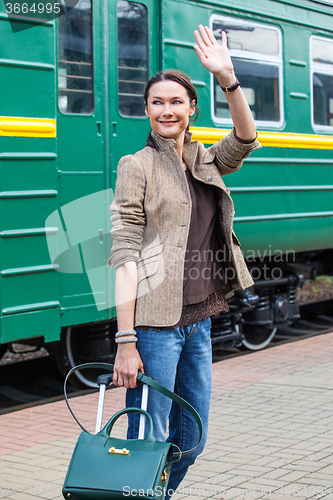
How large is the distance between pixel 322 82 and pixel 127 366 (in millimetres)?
5777

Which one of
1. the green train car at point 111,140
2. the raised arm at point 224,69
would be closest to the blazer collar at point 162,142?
the raised arm at point 224,69

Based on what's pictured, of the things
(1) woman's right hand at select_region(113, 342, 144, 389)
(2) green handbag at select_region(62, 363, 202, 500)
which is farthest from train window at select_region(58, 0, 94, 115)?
(2) green handbag at select_region(62, 363, 202, 500)

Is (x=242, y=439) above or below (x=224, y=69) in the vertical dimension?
below

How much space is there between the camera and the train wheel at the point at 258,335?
749 cm

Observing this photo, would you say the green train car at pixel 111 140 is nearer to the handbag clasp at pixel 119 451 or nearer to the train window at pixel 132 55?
the train window at pixel 132 55

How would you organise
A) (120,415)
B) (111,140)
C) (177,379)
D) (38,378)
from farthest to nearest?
1. (38,378)
2. (111,140)
3. (177,379)
4. (120,415)

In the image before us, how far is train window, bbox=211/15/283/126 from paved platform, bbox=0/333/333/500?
2463 mm

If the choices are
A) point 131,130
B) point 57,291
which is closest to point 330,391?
point 57,291

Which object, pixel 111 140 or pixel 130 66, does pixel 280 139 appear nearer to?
pixel 130 66

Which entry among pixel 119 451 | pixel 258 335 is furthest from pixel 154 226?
pixel 258 335

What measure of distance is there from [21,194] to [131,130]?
120 centimetres

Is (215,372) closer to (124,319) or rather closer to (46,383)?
(46,383)

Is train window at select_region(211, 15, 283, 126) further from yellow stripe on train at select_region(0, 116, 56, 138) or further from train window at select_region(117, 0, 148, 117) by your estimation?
yellow stripe on train at select_region(0, 116, 56, 138)

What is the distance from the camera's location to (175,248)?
2586 millimetres
